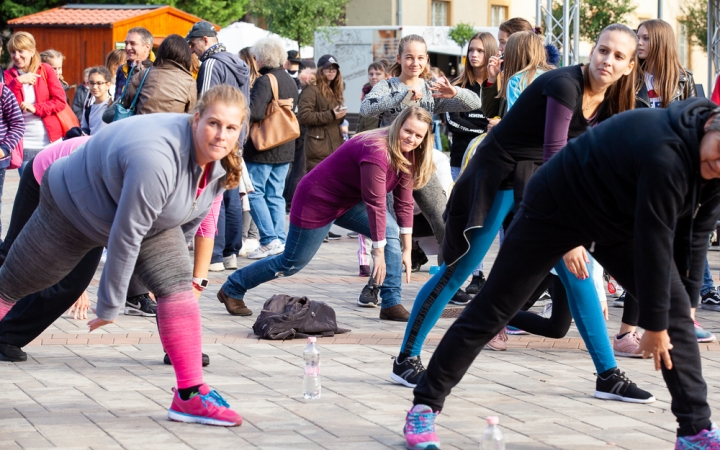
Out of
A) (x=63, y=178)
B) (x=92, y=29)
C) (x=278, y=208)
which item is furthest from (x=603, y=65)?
(x=92, y=29)

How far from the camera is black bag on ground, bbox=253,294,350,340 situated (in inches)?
261

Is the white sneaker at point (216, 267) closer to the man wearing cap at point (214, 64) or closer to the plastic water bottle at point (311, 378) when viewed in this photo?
the man wearing cap at point (214, 64)

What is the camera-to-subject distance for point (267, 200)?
1077 centimetres

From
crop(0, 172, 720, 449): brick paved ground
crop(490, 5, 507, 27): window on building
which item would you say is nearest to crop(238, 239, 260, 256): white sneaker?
crop(0, 172, 720, 449): brick paved ground

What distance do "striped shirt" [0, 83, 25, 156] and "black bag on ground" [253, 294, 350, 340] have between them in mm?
3357

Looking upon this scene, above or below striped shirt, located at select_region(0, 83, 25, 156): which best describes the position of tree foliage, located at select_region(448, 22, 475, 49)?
above

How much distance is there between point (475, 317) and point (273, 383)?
1584mm

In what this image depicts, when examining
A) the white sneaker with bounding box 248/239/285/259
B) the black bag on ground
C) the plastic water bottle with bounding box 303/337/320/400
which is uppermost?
the plastic water bottle with bounding box 303/337/320/400

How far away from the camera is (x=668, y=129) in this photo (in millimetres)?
3693

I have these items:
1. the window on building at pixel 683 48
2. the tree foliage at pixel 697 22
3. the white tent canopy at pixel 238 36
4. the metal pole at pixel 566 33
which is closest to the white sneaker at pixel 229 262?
the metal pole at pixel 566 33

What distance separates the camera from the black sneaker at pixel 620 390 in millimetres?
5102

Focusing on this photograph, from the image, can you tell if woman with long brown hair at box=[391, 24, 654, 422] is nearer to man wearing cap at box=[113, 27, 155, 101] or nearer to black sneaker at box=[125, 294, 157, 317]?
black sneaker at box=[125, 294, 157, 317]

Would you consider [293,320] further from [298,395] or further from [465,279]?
[465,279]

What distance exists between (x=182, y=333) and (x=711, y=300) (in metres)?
4.74
